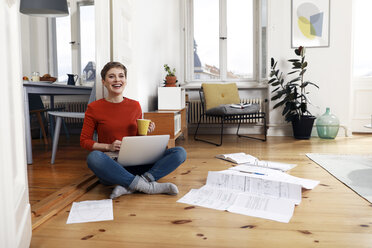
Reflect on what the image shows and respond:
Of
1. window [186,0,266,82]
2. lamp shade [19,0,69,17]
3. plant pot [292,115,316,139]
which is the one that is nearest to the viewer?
lamp shade [19,0,69,17]

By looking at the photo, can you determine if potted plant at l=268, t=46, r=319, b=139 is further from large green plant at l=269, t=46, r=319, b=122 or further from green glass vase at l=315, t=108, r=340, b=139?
green glass vase at l=315, t=108, r=340, b=139

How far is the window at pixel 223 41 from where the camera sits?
483cm

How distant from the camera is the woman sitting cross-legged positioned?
5.68 feet

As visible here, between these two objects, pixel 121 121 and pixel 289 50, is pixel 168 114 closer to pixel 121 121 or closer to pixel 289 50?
pixel 121 121

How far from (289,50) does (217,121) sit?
144 centimetres

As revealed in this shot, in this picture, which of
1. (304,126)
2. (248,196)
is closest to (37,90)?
(248,196)

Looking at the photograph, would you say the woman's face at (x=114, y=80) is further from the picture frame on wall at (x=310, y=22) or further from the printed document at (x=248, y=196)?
the picture frame on wall at (x=310, y=22)

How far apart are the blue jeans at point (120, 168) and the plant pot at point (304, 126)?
2.69m

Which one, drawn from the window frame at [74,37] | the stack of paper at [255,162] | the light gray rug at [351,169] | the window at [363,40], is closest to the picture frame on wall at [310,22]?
the window at [363,40]

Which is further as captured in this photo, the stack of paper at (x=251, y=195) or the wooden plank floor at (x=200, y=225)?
the stack of paper at (x=251, y=195)

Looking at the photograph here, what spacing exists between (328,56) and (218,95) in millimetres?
1637

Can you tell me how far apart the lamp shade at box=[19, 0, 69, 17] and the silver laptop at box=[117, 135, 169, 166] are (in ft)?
7.23

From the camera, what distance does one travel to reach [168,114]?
3096 mm

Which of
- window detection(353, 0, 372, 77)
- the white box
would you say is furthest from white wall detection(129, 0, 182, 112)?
window detection(353, 0, 372, 77)
